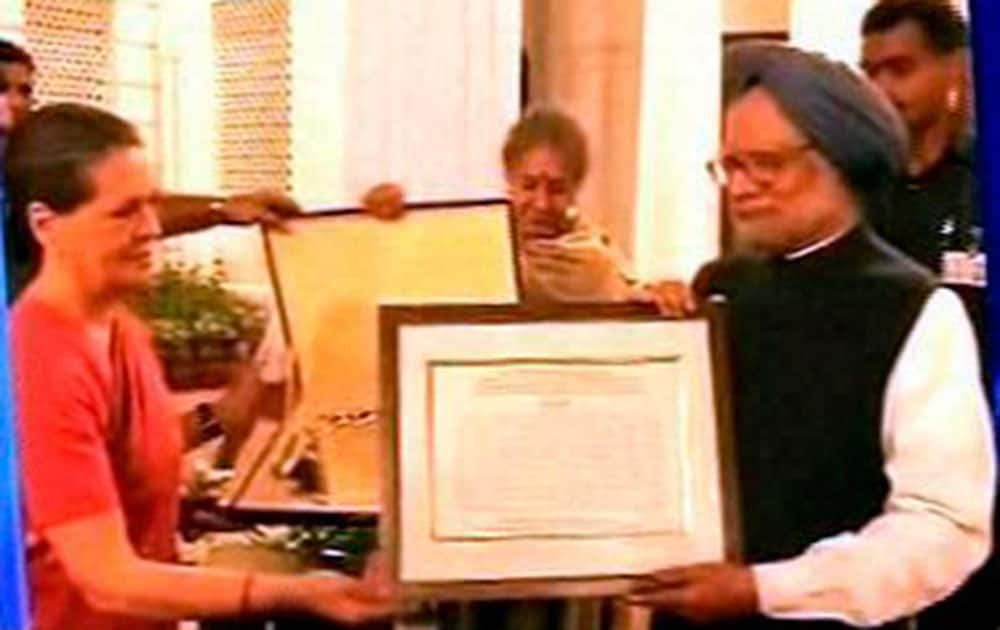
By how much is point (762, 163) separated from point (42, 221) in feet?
2.14

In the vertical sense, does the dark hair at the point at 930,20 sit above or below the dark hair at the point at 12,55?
above

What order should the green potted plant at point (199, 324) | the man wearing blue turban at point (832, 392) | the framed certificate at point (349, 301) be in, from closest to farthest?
the man wearing blue turban at point (832, 392), the framed certificate at point (349, 301), the green potted plant at point (199, 324)

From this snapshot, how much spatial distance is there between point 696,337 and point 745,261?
0.33 feet

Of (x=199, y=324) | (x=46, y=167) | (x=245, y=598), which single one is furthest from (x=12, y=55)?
(x=245, y=598)

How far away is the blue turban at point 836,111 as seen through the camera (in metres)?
1.67

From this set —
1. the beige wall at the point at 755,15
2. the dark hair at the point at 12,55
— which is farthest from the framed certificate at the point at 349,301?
the beige wall at the point at 755,15

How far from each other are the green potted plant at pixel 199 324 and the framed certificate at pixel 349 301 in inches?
5.8

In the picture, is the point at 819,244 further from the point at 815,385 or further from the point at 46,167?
the point at 46,167

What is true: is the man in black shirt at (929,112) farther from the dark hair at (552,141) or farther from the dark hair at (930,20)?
the dark hair at (552,141)

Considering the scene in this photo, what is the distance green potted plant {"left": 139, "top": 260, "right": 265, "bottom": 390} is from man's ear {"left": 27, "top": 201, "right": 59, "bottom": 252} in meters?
0.33

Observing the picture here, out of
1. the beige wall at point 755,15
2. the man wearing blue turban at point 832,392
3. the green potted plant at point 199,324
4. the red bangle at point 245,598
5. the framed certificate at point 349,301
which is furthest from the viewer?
the beige wall at point 755,15

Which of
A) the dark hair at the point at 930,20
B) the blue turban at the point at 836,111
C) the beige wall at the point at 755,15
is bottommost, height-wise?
the blue turban at the point at 836,111

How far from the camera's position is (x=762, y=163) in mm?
1699

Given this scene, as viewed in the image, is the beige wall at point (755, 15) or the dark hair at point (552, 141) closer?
the dark hair at point (552, 141)
